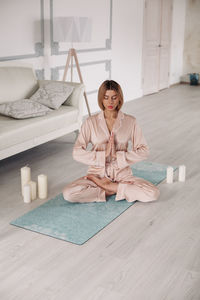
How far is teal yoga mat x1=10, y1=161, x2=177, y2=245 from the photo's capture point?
229cm

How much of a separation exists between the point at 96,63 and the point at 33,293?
4.51m

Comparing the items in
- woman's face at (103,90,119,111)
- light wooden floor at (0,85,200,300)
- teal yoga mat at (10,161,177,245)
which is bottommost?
light wooden floor at (0,85,200,300)

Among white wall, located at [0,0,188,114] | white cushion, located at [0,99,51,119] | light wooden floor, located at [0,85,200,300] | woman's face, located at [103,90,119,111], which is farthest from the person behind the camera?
white wall, located at [0,0,188,114]

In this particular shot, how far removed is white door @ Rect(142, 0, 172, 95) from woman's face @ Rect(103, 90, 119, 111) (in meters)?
4.83

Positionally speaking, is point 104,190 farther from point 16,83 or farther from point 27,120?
point 16,83

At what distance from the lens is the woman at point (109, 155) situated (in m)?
2.66

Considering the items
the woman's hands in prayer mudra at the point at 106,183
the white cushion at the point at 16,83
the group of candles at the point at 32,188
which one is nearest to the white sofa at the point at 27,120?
the white cushion at the point at 16,83

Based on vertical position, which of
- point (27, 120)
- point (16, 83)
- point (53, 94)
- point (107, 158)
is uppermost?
point (16, 83)

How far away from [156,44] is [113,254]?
20.5 feet

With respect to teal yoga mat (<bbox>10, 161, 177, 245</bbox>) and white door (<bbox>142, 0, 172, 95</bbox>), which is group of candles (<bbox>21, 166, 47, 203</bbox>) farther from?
white door (<bbox>142, 0, 172, 95</bbox>)

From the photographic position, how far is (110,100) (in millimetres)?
2588

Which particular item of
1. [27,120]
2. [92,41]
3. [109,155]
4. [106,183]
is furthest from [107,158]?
[92,41]

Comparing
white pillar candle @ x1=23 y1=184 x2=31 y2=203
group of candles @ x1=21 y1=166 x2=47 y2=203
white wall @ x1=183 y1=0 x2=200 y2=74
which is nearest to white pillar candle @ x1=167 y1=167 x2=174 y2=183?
group of candles @ x1=21 y1=166 x2=47 y2=203

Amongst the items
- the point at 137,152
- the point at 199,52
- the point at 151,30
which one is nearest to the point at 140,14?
the point at 151,30
